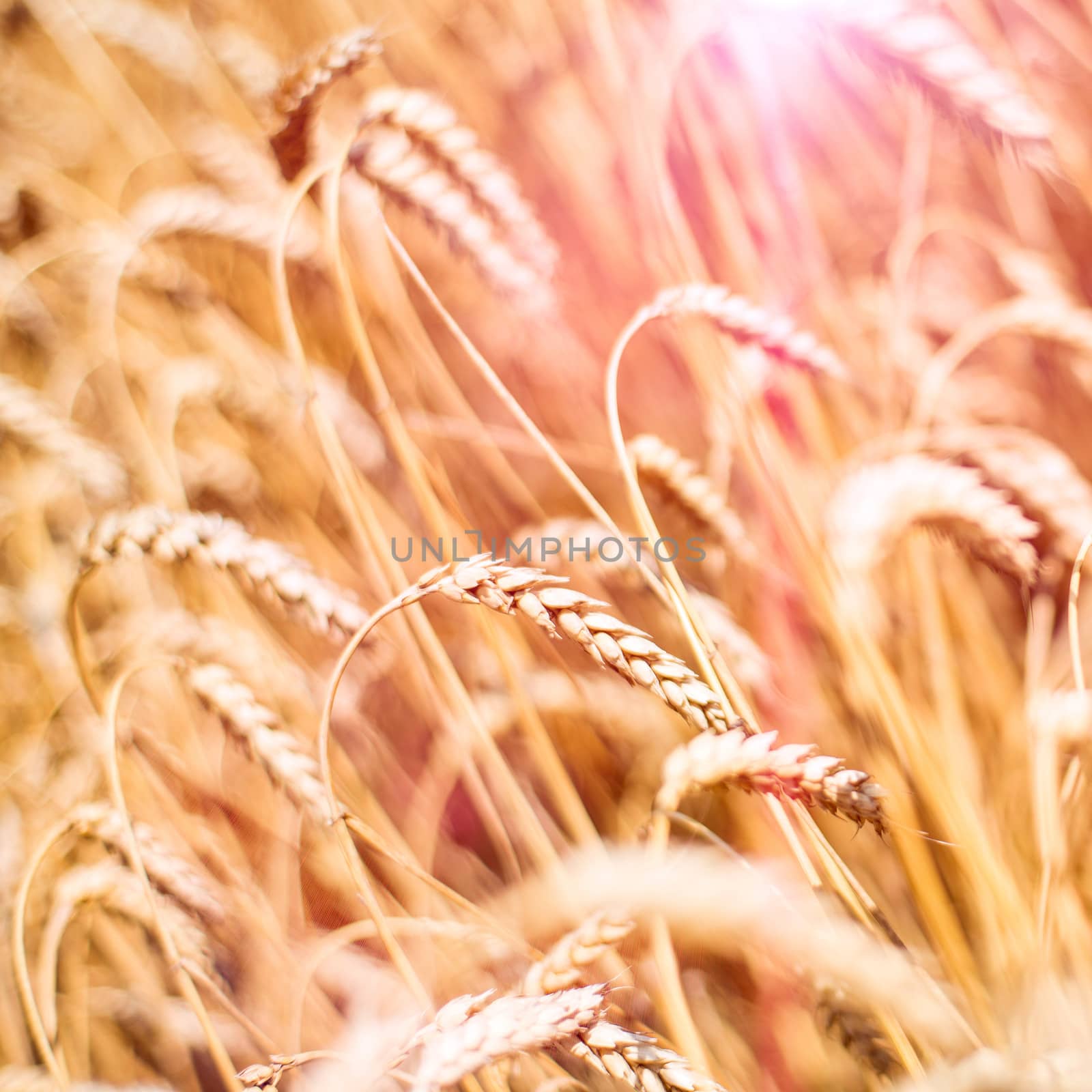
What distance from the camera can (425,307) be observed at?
2.10 ft

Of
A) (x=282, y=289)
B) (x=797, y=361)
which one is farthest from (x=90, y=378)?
Result: (x=797, y=361)

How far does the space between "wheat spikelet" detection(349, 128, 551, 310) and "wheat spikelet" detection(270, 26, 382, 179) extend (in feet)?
0.11

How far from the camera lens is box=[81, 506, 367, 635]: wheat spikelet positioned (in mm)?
335

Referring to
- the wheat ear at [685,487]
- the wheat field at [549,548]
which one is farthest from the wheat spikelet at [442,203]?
the wheat ear at [685,487]

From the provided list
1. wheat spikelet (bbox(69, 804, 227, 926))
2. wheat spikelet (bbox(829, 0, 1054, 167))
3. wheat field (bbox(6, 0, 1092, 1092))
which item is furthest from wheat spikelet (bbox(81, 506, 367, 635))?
wheat spikelet (bbox(829, 0, 1054, 167))

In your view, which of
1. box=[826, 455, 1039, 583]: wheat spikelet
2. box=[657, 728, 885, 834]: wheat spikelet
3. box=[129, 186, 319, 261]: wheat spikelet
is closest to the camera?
box=[657, 728, 885, 834]: wheat spikelet

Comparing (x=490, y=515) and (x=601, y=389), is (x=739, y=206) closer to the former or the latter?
(x=601, y=389)

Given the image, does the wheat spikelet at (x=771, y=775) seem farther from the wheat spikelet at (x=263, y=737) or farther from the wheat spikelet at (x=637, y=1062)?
the wheat spikelet at (x=263, y=737)

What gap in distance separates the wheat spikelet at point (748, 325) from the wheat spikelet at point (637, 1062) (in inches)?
12.3

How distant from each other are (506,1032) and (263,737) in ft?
0.63

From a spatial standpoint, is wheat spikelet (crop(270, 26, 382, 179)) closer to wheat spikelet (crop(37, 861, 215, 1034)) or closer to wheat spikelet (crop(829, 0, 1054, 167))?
wheat spikelet (crop(829, 0, 1054, 167))

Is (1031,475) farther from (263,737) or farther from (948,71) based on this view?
(263,737)

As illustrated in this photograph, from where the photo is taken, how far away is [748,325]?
333 mm

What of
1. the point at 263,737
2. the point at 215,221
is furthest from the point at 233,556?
the point at 215,221
